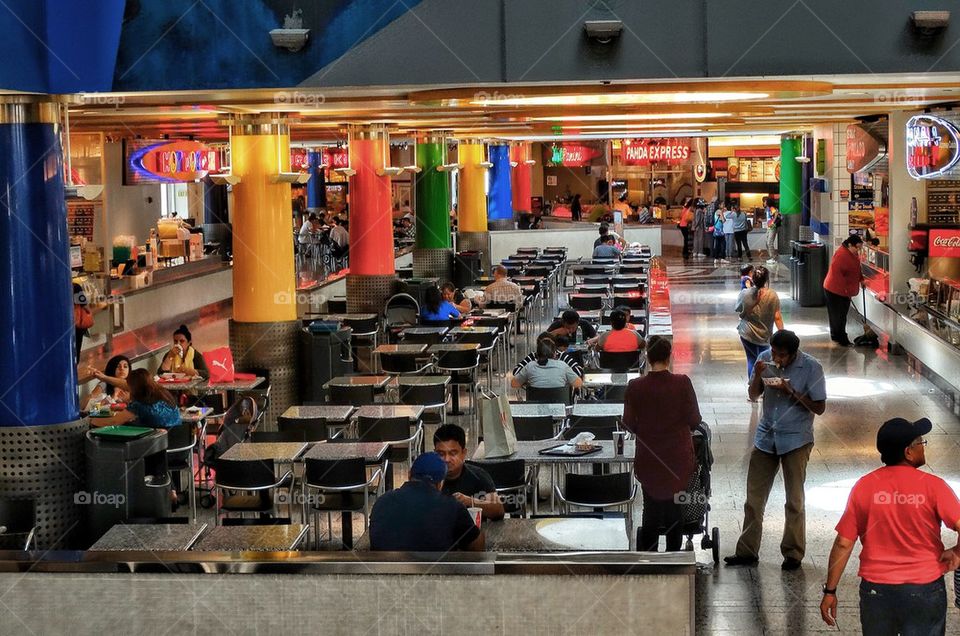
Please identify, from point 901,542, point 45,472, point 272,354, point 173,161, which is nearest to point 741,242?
point 173,161

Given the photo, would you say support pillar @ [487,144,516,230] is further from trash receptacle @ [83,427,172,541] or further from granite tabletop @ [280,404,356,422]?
trash receptacle @ [83,427,172,541]

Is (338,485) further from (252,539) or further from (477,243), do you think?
(477,243)

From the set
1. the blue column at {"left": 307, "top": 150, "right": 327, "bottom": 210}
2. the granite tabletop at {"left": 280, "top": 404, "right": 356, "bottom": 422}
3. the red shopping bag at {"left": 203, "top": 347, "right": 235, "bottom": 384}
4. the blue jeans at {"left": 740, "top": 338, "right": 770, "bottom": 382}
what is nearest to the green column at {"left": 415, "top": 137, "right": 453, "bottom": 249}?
the blue jeans at {"left": 740, "top": 338, "right": 770, "bottom": 382}

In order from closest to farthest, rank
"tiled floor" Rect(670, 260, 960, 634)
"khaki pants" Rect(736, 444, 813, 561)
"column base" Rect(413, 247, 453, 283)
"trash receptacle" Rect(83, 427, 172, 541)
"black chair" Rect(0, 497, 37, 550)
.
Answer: "tiled floor" Rect(670, 260, 960, 634) → "black chair" Rect(0, 497, 37, 550) → "khaki pants" Rect(736, 444, 813, 561) → "trash receptacle" Rect(83, 427, 172, 541) → "column base" Rect(413, 247, 453, 283)

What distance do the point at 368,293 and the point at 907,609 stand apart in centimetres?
1455

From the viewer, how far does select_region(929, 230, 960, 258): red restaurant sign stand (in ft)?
51.8

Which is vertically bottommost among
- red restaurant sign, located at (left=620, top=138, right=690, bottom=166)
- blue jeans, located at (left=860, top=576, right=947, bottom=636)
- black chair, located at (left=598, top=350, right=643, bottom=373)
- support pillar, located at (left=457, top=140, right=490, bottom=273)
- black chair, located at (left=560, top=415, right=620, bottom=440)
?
blue jeans, located at (left=860, top=576, right=947, bottom=636)

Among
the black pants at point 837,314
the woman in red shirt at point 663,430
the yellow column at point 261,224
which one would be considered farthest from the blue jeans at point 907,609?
the black pants at point 837,314

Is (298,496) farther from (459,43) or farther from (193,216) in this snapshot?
(193,216)

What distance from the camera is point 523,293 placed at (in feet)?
65.8

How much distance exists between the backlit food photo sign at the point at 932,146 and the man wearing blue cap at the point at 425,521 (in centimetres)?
991

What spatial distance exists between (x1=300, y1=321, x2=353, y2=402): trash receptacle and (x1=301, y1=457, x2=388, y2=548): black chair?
4960 millimetres

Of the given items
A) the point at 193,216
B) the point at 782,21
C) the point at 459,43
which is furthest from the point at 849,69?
the point at 193,216

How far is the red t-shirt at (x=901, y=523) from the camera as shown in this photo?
5320mm
